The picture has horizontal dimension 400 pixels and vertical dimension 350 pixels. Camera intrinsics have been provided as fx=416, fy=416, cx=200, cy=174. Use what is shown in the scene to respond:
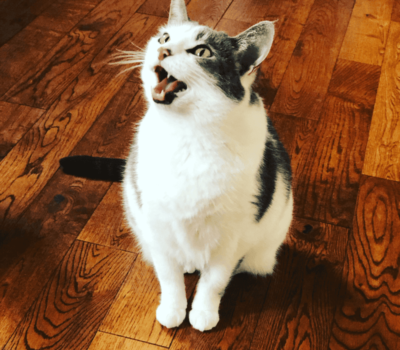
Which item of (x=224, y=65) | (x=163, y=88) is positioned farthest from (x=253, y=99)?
(x=163, y=88)

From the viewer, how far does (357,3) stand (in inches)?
98.9

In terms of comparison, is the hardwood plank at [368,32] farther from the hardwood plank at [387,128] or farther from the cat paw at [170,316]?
the cat paw at [170,316]

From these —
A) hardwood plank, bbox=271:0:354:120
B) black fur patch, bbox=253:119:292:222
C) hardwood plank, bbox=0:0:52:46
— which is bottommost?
hardwood plank, bbox=271:0:354:120

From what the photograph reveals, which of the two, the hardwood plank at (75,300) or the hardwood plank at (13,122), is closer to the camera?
the hardwood plank at (75,300)

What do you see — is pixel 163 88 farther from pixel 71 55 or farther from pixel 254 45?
pixel 71 55

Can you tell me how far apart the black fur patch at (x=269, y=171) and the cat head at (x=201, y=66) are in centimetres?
18

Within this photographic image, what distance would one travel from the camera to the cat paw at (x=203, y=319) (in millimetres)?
1076

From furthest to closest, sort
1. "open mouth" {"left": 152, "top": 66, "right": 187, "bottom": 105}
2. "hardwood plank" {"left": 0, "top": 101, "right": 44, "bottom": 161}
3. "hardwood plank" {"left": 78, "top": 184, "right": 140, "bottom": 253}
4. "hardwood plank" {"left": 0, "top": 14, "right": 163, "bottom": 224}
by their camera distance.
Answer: "hardwood plank" {"left": 0, "top": 101, "right": 44, "bottom": 161}, "hardwood plank" {"left": 0, "top": 14, "right": 163, "bottom": 224}, "hardwood plank" {"left": 78, "top": 184, "right": 140, "bottom": 253}, "open mouth" {"left": 152, "top": 66, "right": 187, "bottom": 105}

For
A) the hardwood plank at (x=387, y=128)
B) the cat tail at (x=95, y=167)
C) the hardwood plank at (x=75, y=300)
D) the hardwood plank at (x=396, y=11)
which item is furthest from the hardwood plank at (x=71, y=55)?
the hardwood plank at (x=396, y=11)

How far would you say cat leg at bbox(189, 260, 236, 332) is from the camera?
1.03 metres

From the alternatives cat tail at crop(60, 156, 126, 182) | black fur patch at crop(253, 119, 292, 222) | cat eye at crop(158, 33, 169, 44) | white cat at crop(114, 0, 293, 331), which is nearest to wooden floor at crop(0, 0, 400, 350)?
cat tail at crop(60, 156, 126, 182)

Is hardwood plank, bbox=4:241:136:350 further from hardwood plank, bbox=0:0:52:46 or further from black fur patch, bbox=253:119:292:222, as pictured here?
hardwood plank, bbox=0:0:52:46

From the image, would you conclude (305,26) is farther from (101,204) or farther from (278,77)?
A: (101,204)

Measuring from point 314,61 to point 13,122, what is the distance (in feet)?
4.64
